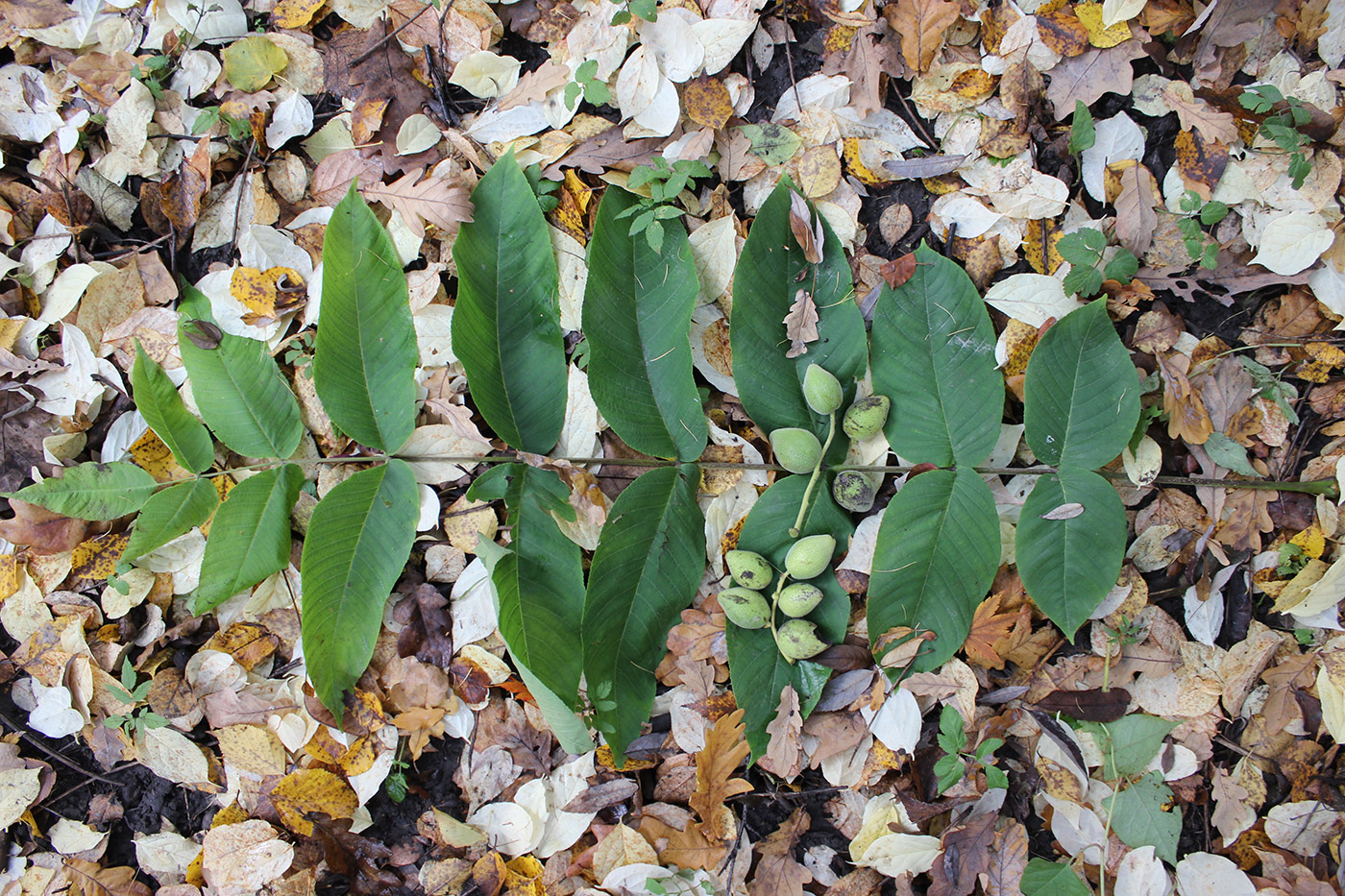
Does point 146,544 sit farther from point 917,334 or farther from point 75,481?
point 917,334

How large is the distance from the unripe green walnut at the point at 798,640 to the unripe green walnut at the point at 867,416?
530 millimetres

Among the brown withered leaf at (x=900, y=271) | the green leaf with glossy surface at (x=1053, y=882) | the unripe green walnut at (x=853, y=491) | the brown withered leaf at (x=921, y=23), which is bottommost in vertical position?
the green leaf with glossy surface at (x=1053, y=882)

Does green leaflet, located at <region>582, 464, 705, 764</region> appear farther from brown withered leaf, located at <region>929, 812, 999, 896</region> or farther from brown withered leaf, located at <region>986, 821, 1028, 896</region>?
brown withered leaf, located at <region>986, 821, 1028, 896</region>

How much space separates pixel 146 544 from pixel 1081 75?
292 cm

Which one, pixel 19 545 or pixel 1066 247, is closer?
pixel 1066 247

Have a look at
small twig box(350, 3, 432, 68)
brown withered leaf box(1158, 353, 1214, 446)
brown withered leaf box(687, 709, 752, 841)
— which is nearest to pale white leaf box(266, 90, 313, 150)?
small twig box(350, 3, 432, 68)

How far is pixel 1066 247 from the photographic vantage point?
1.97 m

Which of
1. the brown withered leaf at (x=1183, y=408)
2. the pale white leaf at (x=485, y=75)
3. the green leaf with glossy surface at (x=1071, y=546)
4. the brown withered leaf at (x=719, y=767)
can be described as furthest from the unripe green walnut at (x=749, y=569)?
the pale white leaf at (x=485, y=75)

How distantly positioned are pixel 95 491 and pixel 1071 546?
271 centimetres

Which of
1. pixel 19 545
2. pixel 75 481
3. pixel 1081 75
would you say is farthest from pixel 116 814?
pixel 1081 75

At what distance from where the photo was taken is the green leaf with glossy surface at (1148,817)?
198cm

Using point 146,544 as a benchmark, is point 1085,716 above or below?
below

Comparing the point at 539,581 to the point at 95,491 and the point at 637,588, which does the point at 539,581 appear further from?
the point at 95,491

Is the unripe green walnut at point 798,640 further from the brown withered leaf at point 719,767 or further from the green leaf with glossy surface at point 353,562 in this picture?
the green leaf with glossy surface at point 353,562
